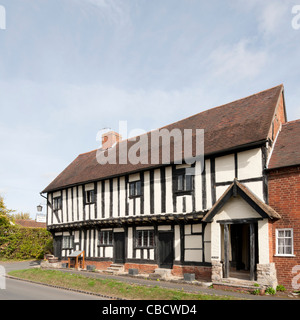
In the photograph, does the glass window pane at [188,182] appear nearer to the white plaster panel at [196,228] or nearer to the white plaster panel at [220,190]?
the white plaster panel at [220,190]

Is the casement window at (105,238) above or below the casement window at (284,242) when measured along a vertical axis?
below

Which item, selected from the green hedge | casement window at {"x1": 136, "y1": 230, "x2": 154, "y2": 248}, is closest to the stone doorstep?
casement window at {"x1": 136, "y1": 230, "x2": 154, "y2": 248}

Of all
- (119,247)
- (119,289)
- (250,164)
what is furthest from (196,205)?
(119,247)

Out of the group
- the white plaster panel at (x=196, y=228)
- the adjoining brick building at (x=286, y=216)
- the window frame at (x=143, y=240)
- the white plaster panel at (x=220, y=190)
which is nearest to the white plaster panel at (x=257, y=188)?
the adjoining brick building at (x=286, y=216)

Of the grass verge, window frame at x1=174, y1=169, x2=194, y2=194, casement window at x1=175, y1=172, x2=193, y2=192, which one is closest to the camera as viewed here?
the grass verge

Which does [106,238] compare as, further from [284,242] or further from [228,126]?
[284,242]

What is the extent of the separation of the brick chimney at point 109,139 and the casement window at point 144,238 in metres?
8.30

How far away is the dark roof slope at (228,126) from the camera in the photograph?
46.0 ft

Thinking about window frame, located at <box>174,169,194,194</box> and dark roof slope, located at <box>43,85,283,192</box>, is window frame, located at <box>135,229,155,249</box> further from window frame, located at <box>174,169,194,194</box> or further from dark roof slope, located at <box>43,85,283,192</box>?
dark roof slope, located at <box>43,85,283,192</box>

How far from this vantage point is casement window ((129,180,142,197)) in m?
17.8

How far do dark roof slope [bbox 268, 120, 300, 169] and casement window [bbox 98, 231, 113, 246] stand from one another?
34.4ft

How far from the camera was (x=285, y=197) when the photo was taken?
12.7m
